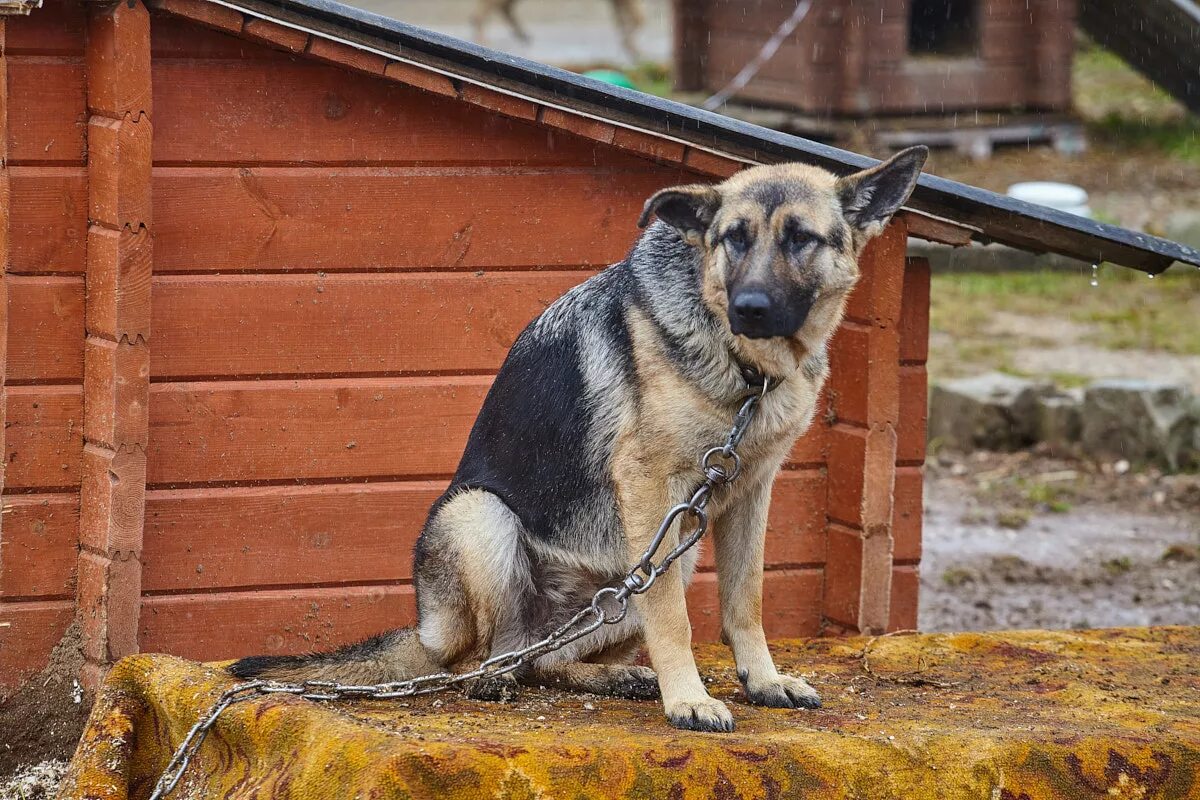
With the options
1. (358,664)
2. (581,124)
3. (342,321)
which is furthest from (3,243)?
(581,124)

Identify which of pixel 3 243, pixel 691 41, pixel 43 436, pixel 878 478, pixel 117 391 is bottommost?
pixel 878 478

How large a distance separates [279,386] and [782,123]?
10.7 meters

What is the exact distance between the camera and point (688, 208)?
3.56 m

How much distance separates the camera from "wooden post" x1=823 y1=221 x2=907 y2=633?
4.74 m

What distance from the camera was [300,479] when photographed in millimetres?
4645

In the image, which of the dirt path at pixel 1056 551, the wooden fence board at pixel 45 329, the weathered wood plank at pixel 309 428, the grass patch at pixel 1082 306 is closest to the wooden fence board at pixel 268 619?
the weathered wood plank at pixel 309 428

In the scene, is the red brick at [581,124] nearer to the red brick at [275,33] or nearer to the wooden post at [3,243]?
the red brick at [275,33]

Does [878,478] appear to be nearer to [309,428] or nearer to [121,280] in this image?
[309,428]

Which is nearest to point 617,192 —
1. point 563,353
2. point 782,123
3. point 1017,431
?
point 563,353

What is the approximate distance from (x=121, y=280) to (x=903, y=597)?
3068mm

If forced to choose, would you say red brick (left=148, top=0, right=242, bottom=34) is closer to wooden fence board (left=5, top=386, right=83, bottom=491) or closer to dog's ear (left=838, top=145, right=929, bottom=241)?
wooden fence board (left=5, top=386, right=83, bottom=491)

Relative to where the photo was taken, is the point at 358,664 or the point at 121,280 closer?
the point at 358,664

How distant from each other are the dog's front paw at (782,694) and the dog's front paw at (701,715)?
30 cm

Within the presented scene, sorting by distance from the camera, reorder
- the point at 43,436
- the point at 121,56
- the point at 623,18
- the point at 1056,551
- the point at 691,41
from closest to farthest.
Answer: the point at 121,56 → the point at 43,436 → the point at 1056,551 → the point at 691,41 → the point at 623,18
